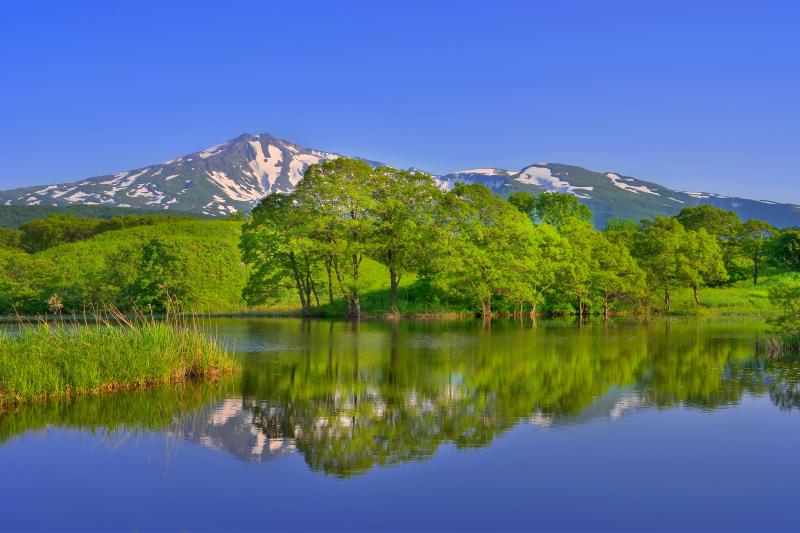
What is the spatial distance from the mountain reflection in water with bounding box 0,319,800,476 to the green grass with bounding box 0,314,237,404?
0.72m

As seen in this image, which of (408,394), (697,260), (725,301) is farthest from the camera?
(725,301)

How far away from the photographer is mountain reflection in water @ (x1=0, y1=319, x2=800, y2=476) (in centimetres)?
1571

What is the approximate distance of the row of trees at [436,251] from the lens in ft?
187

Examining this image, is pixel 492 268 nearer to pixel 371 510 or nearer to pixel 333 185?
pixel 333 185

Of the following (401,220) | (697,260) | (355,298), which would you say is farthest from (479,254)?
(697,260)

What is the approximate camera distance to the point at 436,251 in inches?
2312

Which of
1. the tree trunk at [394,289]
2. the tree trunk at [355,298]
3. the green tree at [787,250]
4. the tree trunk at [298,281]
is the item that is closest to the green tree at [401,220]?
the tree trunk at [394,289]

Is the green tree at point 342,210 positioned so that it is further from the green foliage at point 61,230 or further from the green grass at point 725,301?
the green foliage at point 61,230

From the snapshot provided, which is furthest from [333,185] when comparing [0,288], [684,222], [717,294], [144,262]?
[684,222]

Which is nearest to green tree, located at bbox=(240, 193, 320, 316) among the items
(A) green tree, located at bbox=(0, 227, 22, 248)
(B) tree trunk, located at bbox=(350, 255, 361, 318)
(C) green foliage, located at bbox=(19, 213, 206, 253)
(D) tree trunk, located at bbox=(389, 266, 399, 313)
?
(B) tree trunk, located at bbox=(350, 255, 361, 318)

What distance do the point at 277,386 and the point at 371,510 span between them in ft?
39.6

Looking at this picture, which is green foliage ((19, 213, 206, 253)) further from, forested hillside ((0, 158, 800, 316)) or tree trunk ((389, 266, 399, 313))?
tree trunk ((389, 266, 399, 313))

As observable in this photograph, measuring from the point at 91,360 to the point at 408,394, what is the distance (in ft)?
29.7

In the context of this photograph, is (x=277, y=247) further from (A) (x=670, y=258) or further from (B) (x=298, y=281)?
(A) (x=670, y=258)
